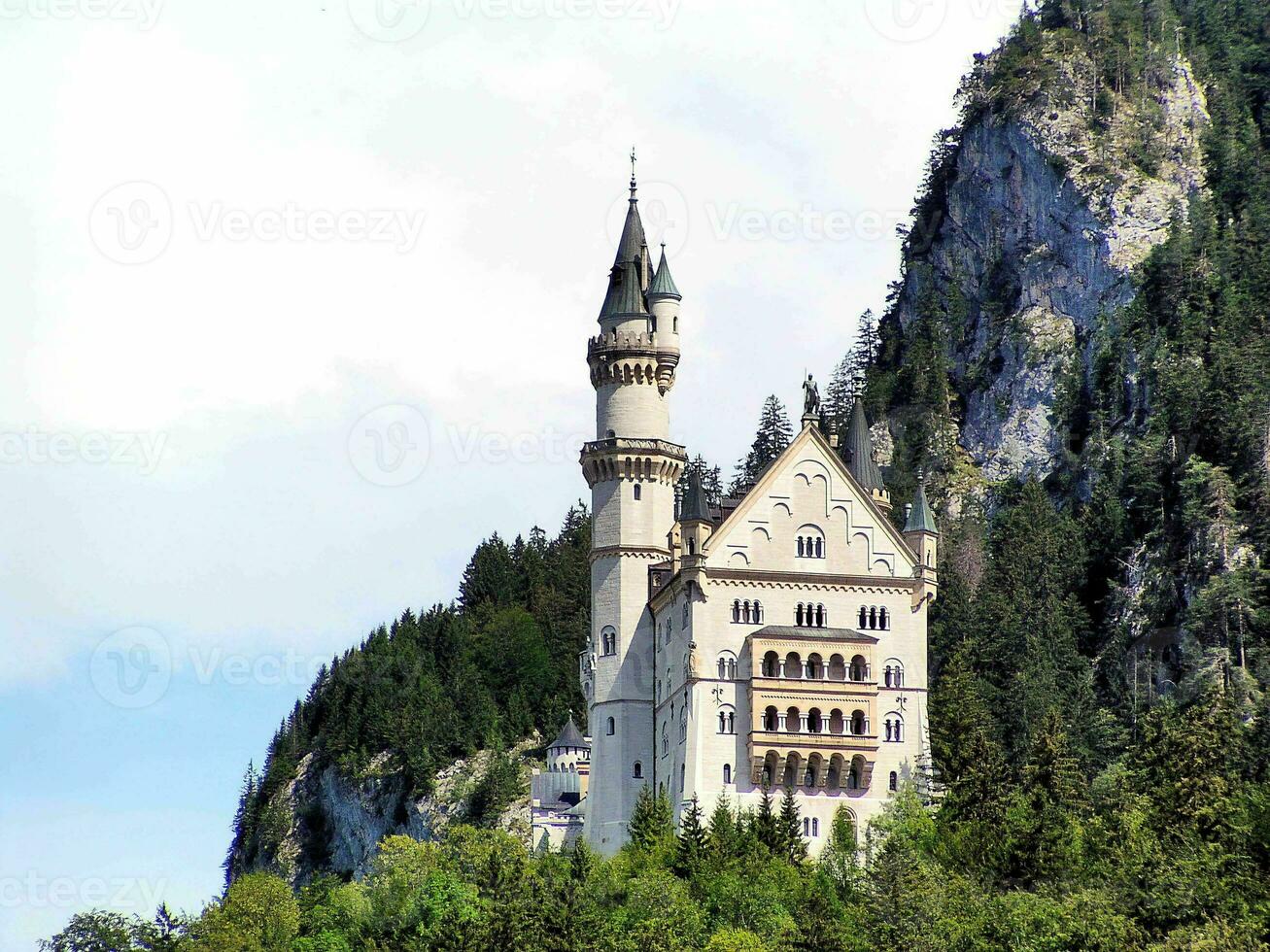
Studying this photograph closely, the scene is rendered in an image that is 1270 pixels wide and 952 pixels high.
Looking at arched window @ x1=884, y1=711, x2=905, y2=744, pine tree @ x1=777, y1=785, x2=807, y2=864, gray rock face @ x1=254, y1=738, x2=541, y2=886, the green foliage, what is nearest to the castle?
arched window @ x1=884, y1=711, x2=905, y2=744

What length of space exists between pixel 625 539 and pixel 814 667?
35.9 ft

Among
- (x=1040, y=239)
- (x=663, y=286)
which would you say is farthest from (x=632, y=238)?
(x=1040, y=239)

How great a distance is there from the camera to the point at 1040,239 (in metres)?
175

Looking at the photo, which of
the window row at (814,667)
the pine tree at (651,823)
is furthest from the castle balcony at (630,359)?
the pine tree at (651,823)

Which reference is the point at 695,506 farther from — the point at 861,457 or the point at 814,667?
the point at 861,457

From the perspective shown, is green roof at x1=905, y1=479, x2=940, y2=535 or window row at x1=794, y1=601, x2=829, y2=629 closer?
window row at x1=794, y1=601, x2=829, y2=629

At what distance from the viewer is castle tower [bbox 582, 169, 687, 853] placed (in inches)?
4555

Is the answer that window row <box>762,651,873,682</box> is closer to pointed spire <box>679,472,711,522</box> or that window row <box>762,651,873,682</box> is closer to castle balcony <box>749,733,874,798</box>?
castle balcony <box>749,733,874,798</box>

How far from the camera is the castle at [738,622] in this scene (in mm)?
110000

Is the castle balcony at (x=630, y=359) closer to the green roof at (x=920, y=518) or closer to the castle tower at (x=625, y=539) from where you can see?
the castle tower at (x=625, y=539)

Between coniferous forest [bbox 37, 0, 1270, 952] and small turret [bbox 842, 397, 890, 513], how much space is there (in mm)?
10057

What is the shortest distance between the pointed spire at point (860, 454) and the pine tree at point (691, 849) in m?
24.8

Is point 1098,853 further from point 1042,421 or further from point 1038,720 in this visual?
point 1042,421

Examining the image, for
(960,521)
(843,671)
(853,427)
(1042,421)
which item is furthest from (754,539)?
(1042,421)
